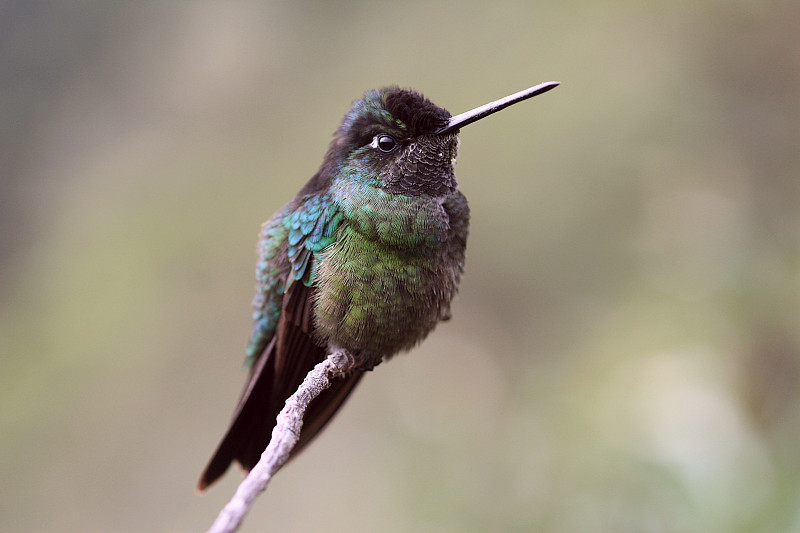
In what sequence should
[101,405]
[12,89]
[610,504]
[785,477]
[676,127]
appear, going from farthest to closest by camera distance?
[12,89] < [101,405] < [676,127] < [610,504] < [785,477]

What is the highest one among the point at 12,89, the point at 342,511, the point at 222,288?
the point at 12,89

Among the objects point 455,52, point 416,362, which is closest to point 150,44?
point 455,52

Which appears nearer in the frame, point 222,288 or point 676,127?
point 676,127

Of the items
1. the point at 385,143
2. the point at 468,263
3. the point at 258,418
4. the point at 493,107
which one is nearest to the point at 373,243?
the point at 385,143

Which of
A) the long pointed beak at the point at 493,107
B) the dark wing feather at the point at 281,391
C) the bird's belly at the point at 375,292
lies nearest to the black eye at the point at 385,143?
the long pointed beak at the point at 493,107

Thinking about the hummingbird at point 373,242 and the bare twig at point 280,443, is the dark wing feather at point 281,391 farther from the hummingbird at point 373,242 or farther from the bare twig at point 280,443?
the bare twig at point 280,443

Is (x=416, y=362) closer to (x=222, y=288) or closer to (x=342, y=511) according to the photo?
(x=342, y=511)

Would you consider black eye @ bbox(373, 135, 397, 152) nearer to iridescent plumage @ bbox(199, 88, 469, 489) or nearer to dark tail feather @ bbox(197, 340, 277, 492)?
iridescent plumage @ bbox(199, 88, 469, 489)
